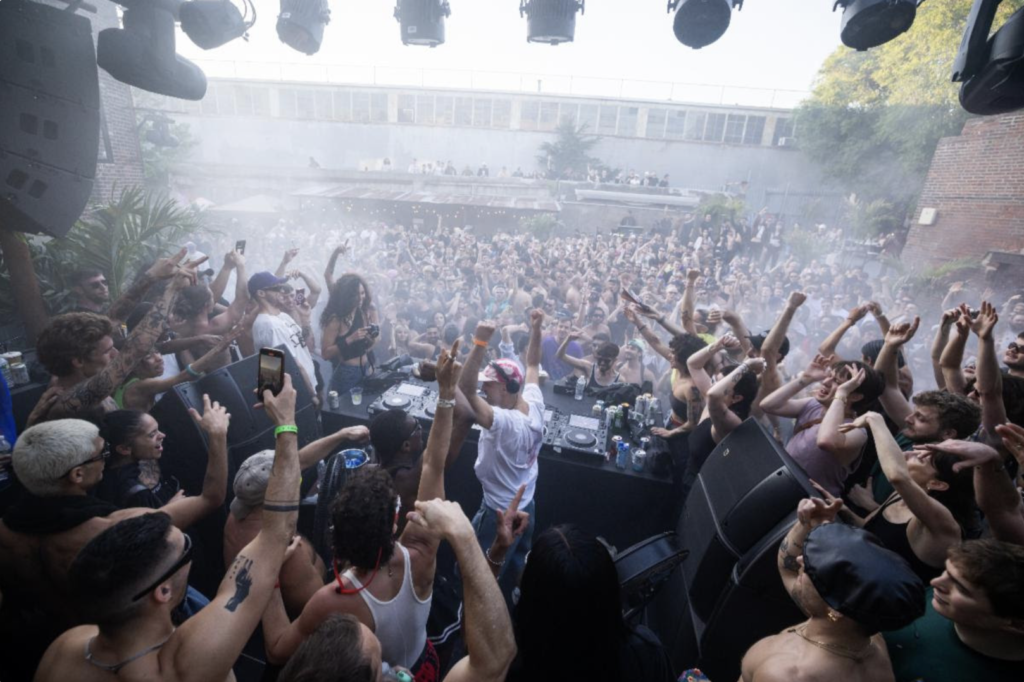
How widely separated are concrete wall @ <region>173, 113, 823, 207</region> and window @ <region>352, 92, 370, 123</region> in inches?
23.7

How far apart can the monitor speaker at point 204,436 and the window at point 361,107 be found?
34.5 meters

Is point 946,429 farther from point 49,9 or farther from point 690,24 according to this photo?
point 49,9

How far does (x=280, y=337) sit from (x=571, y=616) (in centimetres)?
358

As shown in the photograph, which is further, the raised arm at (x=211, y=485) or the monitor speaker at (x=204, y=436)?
the monitor speaker at (x=204, y=436)

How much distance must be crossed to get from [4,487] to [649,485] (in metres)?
4.27

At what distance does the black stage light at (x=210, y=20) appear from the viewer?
14.6 feet

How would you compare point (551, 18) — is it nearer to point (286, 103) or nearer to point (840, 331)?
point (840, 331)

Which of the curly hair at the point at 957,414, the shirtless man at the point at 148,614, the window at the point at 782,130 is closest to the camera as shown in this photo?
the shirtless man at the point at 148,614

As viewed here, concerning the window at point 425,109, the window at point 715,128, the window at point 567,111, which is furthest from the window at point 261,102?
the window at point 715,128

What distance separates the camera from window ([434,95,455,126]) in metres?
32.5

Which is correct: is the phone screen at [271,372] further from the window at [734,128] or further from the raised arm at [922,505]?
the window at [734,128]

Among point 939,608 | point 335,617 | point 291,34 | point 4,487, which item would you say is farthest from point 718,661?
point 291,34

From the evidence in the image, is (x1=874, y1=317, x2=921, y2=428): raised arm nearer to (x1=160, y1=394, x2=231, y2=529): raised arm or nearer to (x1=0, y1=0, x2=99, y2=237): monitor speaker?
(x1=160, y1=394, x2=231, y2=529): raised arm

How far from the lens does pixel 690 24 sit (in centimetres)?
460
